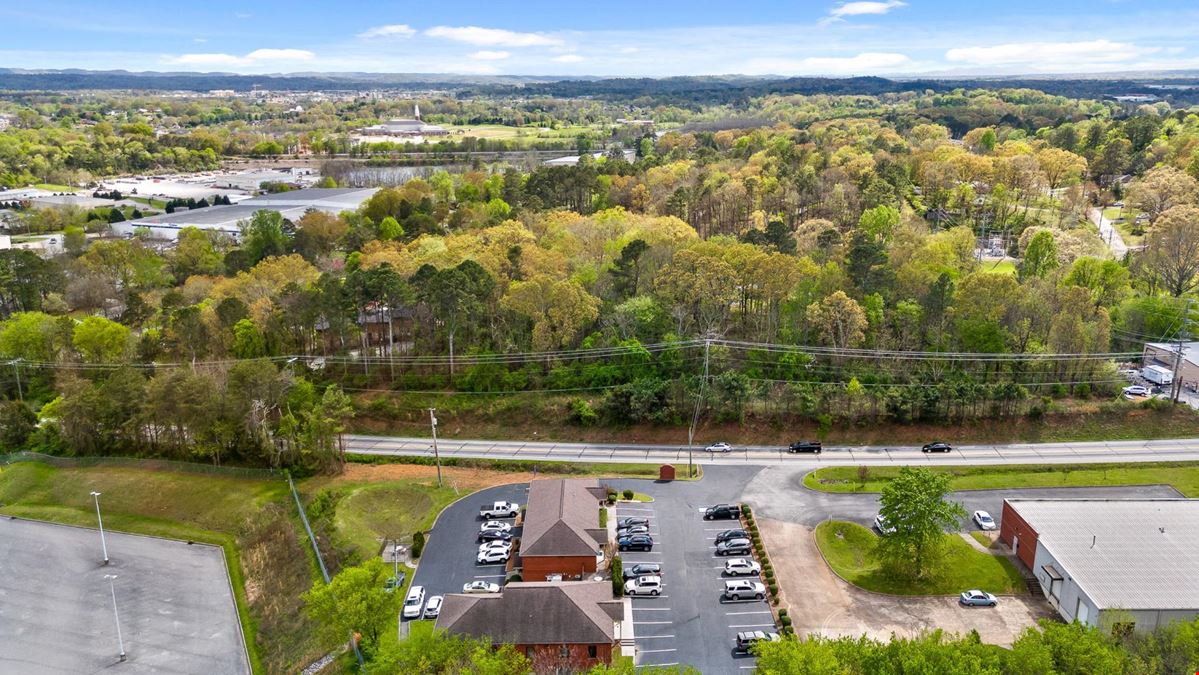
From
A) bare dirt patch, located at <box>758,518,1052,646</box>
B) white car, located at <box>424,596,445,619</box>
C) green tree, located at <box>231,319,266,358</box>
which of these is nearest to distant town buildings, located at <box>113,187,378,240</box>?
green tree, located at <box>231,319,266,358</box>

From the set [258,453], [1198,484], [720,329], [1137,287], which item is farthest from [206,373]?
[1137,287]

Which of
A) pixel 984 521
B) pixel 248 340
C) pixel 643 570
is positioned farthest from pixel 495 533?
pixel 248 340

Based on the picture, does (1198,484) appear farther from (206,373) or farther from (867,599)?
(206,373)

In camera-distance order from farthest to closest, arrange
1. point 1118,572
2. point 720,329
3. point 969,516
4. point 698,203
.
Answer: point 698,203 → point 720,329 → point 969,516 → point 1118,572

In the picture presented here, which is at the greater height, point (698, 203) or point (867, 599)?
point (698, 203)

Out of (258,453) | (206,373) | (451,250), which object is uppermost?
(451,250)

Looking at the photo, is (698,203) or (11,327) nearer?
(11,327)

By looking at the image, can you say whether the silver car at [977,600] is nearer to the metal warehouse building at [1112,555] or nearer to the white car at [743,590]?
the metal warehouse building at [1112,555]
